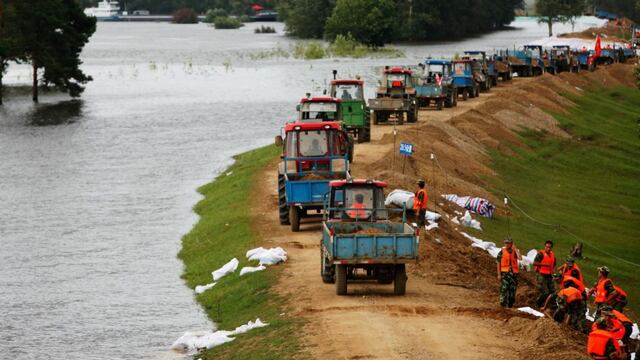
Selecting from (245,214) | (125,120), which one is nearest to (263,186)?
(245,214)

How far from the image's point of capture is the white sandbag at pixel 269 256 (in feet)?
117

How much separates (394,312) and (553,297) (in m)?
4.09

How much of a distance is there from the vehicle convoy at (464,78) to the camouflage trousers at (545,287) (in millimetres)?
54664

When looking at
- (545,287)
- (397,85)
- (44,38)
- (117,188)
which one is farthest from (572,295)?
(44,38)

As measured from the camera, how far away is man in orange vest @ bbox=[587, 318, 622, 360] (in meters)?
23.7

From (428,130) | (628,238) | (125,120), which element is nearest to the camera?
(628,238)

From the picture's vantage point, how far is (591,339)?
23969mm

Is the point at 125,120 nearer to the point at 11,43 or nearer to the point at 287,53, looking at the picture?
the point at 11,43

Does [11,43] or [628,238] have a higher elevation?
[11,43]

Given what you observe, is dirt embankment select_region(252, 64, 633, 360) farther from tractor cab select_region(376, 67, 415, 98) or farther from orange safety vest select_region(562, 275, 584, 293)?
tractor cab select_region(376, 67, 415, 98)

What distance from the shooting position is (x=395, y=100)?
66.9m

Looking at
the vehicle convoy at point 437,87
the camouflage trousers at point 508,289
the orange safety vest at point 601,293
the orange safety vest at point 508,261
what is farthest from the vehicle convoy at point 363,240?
the vehicle convoy at point 437,87

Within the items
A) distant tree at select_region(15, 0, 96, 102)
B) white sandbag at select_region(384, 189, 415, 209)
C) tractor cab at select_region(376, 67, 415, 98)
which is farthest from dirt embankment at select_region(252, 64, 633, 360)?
distant tree at select_region(15, 0, 96, 102)

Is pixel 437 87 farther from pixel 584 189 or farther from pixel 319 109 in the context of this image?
pixel 319 109
